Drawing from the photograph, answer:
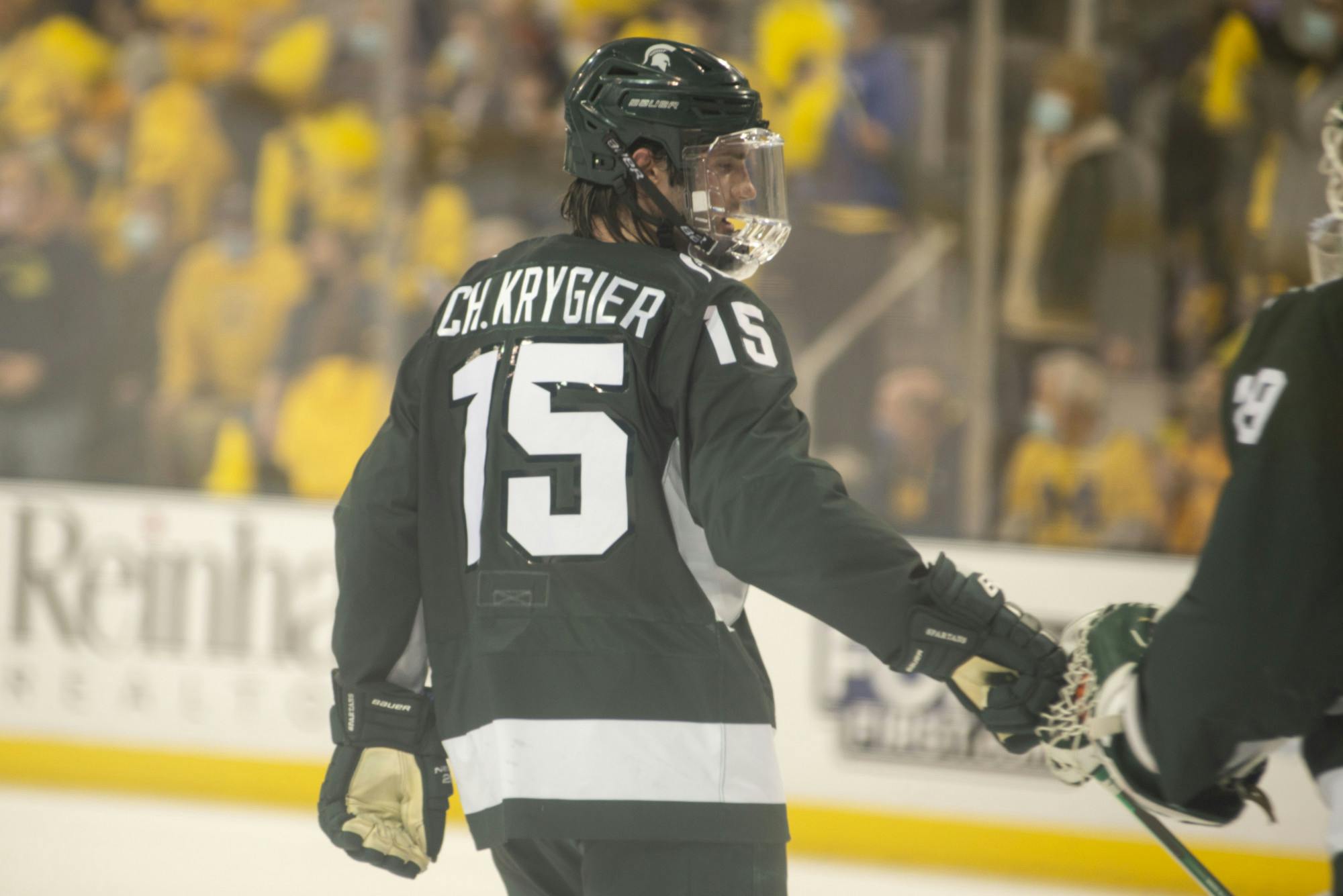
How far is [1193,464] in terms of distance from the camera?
415 cm

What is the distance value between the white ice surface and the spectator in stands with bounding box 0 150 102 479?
1.17 meters

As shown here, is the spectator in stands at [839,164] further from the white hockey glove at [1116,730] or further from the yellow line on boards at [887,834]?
the white hockey glove at [1116,730]

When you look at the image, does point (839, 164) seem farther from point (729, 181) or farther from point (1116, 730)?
point (1116, 730)

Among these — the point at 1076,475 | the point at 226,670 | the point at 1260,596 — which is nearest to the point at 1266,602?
the point at 1260,596

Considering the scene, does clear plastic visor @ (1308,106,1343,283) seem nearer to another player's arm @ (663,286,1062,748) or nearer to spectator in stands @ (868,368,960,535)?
another player's arm @ (663,286,1062,748)

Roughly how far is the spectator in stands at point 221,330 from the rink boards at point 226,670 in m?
0.38

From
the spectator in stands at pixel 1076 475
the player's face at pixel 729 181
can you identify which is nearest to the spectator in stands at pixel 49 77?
the spectator in stands at pixel 1076 475

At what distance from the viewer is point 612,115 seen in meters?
1.73

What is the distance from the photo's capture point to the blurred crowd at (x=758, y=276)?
420cm

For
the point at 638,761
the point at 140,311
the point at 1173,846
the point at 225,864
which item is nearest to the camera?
the point at 638,761

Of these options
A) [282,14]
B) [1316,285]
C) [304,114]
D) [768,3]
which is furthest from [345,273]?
[1316,285]

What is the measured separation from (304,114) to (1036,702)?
3.96 metres

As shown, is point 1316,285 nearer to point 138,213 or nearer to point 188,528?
point 188,528

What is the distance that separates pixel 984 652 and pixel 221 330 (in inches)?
151
